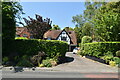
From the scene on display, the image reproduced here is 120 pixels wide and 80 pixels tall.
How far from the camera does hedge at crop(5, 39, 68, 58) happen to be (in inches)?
557

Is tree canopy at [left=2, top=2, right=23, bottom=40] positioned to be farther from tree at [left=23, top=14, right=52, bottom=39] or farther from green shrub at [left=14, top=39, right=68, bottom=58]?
tree at [left=23, top=14, right=52, bottom=39]

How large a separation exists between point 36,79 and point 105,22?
16159 mm

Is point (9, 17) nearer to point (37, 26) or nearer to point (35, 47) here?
point (35, 47)

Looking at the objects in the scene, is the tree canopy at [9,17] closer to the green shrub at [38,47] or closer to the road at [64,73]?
the green shrub at [38,47]

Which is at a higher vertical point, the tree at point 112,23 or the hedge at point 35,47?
the tree at point 112,23

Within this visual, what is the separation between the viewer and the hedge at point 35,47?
14.1 meters

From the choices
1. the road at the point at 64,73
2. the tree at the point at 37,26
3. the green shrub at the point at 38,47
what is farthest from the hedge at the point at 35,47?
the tree at the point at 37,26

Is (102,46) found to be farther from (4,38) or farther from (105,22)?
(4,38)

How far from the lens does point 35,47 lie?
14.2m

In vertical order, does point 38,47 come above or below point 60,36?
below

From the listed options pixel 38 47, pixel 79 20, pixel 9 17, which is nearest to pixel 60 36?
pixel 79 20

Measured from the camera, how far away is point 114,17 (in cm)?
1936

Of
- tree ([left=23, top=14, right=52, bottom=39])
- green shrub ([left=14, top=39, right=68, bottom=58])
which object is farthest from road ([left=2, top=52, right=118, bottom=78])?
tree ([left=23, top=14, right=52, bottom=39])

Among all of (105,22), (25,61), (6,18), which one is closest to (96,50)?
(105,22)
